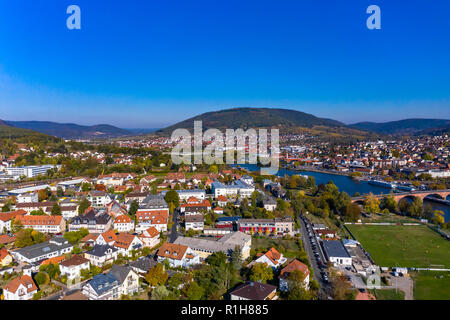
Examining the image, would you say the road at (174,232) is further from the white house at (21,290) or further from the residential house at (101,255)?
the white house at (21,290)

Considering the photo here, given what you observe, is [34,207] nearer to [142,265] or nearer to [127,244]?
[127,244]

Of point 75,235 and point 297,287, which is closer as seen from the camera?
point 297,287

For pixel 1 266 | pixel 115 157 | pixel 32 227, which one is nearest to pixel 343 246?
pixel 1 266

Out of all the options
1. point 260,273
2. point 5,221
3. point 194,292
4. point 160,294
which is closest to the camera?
point 160,294

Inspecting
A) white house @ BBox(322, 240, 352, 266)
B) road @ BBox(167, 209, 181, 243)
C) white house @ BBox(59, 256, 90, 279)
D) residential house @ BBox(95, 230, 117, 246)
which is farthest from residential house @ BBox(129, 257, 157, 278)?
white house @ BBox(322, 240, 352, 266)

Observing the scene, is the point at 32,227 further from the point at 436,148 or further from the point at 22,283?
the point at 436,148

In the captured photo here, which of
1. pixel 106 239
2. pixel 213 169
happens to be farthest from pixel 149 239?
pixel 213 169
